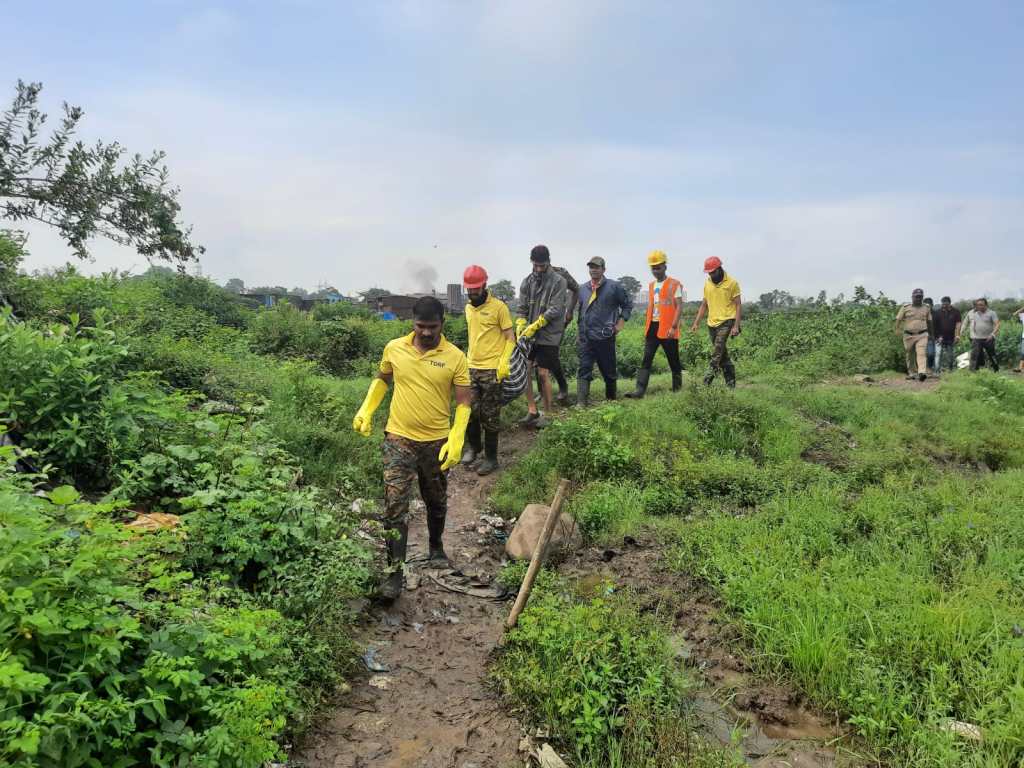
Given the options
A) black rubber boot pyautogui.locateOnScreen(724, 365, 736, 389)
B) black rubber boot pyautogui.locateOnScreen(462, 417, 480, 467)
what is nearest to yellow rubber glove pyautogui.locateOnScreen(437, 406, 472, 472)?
black rubber boot pyautogui.locateOnScreen(462, 417, 480, 467)

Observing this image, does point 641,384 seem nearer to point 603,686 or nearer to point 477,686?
point 477,686

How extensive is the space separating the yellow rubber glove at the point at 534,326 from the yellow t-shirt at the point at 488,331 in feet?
3.54

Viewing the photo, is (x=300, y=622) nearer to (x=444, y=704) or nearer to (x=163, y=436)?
(x=444, y=704)

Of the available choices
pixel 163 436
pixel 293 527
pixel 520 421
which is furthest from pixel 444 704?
pixel 520 421

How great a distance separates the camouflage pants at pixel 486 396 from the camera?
21.1 feet

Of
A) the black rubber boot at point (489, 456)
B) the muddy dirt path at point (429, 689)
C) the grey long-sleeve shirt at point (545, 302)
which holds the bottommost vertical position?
the muddy dirt path at point (429, 689)

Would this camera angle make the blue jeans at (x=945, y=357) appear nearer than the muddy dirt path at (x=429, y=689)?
No

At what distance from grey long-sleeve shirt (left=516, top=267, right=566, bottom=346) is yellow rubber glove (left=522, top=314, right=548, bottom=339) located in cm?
8

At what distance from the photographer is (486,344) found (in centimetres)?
641

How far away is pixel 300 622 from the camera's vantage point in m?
3.39

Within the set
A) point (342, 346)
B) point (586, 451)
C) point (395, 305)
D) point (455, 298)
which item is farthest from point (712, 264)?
point (395, 305)

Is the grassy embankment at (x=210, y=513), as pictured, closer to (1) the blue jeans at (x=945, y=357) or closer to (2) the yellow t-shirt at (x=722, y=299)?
(2) the yellow t-shirt at (x=722, y=299)

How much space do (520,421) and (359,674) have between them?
4792mm

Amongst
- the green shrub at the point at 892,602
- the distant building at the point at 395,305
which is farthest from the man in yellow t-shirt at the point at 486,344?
the distant building at the point at 395,305
